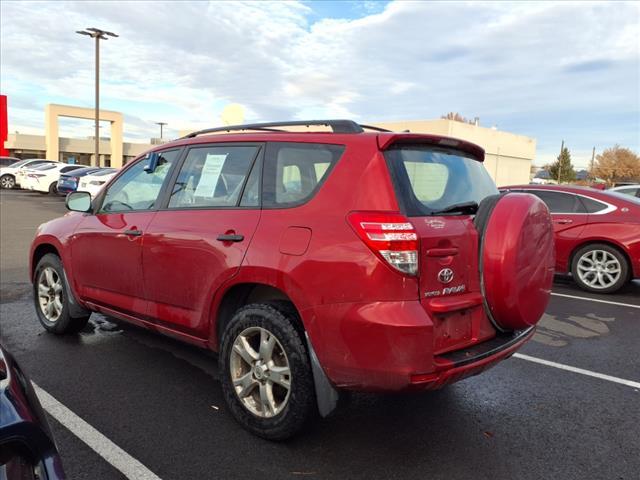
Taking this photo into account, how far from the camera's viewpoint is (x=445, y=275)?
279 cm

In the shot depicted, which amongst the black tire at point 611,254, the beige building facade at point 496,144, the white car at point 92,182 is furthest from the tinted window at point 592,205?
the beige building facade at point 496,144

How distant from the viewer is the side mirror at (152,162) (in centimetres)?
409

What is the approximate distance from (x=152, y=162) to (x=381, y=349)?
8.16 feet

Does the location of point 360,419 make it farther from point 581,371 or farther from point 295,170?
point 581,371

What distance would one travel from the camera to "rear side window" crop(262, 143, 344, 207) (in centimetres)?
301

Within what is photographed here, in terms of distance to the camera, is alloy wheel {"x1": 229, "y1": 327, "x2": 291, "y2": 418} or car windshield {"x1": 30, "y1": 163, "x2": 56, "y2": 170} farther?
car windshield {"x1": 30, "y1": 163, "x2": 56, "y2": 170}

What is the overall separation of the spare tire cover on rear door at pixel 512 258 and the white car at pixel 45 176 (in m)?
24.2

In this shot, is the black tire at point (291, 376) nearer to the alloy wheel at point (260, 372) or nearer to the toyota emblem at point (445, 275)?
the alloy wheel at point (260, 372)

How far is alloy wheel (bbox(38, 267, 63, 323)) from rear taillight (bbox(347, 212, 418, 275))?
3.37 meters

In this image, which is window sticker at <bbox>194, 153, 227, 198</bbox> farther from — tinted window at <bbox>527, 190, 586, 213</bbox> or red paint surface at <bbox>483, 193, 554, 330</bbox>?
tinted window at <bbox>527, 190, 586, 213</bbox>

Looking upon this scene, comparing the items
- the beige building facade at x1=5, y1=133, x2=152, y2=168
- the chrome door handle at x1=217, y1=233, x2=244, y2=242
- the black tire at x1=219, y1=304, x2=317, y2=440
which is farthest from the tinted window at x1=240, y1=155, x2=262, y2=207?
the beige building facade at x1=5, y1=133, x2=152, y2=168

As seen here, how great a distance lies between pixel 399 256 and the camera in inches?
103

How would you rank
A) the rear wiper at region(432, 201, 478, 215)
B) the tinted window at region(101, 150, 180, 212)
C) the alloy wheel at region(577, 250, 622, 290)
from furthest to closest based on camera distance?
the alloy wheel at region(577, 250, 622, 290) → the tinted window at region(101, 150, 180, 212) → the rear wiper at region(432, 201, 478, 215)

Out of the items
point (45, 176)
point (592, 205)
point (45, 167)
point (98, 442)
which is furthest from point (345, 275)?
point (45, 167)
